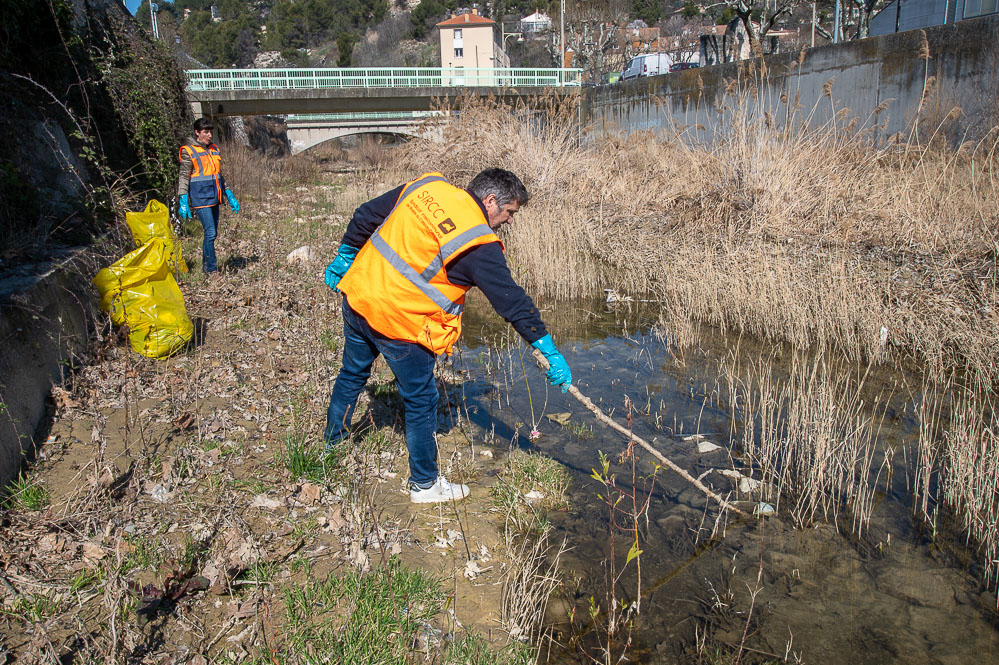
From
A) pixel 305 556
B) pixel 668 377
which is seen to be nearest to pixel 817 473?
pixel 668 377

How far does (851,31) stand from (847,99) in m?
30.6

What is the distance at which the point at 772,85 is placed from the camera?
15188mm

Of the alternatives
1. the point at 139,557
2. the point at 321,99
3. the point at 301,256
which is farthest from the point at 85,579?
the point at 321,99

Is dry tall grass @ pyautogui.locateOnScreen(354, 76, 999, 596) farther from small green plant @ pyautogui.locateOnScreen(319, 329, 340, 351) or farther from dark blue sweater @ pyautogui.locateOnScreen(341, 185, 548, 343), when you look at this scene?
small green plant @ pyautogui.locateOnScreen(319, 329, 340, 351)

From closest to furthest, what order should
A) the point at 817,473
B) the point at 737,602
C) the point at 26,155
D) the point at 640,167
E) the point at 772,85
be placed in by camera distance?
the point at 737,602, the point at 817,473, the point at 26,155, the point at 640,167, the point at 772,85

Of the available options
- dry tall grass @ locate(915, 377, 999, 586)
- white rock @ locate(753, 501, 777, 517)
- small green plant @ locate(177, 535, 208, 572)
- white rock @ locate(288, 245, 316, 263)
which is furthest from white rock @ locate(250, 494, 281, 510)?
white rock @ locate(288, 245, 316, 263)

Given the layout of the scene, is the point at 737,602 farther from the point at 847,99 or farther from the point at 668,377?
the point at 847,99

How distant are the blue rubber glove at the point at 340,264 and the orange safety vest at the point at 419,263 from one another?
402mm

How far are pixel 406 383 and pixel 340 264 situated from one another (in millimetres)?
910

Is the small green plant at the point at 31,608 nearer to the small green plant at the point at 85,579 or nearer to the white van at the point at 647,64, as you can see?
the small green plant at the point at 85,579

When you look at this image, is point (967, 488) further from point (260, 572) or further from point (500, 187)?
point (260, 572)

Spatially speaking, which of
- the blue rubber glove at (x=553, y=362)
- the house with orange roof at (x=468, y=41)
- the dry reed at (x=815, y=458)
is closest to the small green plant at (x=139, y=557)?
the blue rubber glove at (x=553, y=362)

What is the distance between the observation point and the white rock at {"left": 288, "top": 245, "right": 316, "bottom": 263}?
8.81m

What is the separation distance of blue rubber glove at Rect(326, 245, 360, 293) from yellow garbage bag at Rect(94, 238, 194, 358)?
2.04m
